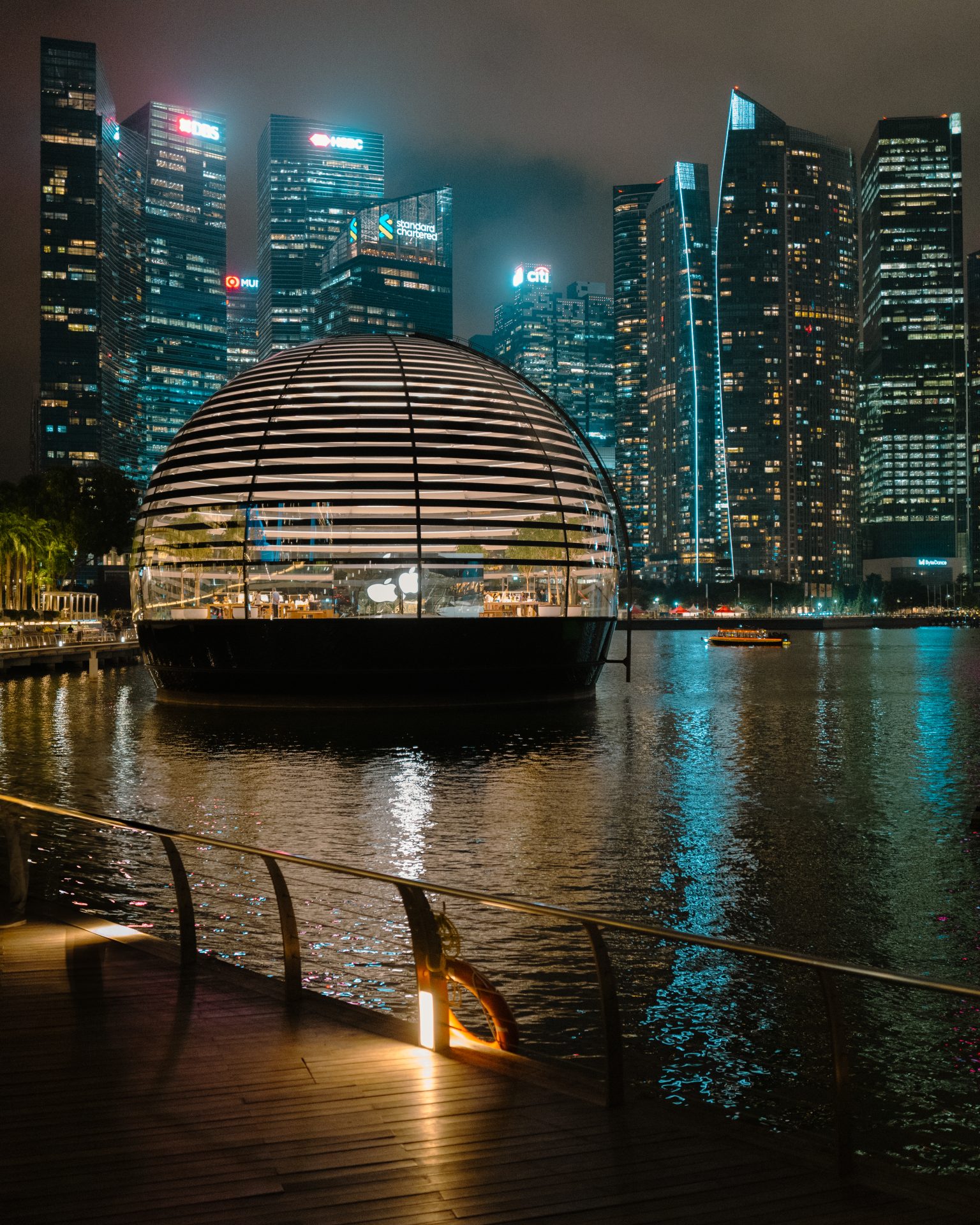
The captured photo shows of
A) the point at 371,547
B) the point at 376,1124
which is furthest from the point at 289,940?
the point at 371,547

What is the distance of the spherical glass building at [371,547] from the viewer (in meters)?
45.3

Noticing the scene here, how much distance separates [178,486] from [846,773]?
3225 centimetres

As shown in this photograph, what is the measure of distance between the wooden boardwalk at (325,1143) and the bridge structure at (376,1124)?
15 mm

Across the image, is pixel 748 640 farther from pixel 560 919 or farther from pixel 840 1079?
pixel 840 1079

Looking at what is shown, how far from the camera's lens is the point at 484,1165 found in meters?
6.34

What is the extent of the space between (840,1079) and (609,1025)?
1.47 metres

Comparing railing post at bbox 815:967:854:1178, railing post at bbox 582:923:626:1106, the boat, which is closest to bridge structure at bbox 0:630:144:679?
railing post at bbox 582:923:626:1106

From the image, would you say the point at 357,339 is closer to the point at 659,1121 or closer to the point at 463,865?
the point at 463,865

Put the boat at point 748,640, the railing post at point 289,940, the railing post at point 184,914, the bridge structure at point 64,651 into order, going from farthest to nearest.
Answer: the boat at point 748,640, the bridge structure at point 64,651, the railing post at point 184,914, the railing post at point 289,940

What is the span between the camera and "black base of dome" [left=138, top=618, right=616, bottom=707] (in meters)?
44.6

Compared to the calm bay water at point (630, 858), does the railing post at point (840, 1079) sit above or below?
above

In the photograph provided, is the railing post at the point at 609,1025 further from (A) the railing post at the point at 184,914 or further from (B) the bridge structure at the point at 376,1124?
(A) the railing post at the point at 184,914

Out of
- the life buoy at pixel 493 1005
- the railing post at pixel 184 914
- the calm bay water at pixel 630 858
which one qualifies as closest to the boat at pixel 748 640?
the calm bay water at pixel 630 858

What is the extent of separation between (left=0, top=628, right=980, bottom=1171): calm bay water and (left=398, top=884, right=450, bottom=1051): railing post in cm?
229
